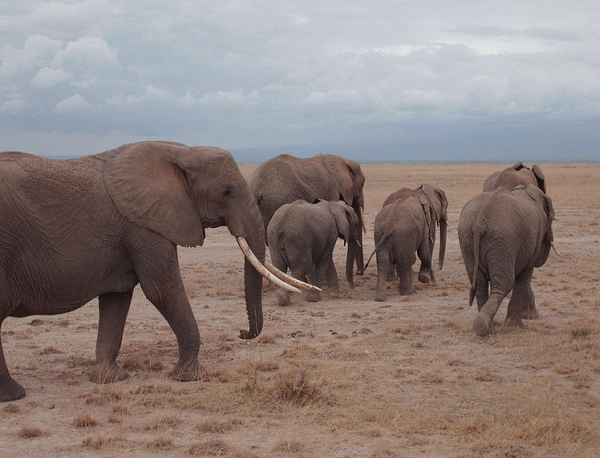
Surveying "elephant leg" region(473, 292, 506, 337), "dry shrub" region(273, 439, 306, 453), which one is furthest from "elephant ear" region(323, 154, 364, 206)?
"dry shrub" region(273, 439, 306, 453)

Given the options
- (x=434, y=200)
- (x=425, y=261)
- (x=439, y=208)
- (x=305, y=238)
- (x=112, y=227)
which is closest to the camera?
(x=112, y=227)

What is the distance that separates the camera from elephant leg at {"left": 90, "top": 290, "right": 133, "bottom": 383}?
8.42 meters

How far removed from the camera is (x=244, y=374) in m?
8.46

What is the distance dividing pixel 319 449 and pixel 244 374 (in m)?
2.24

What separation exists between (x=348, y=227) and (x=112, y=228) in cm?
652

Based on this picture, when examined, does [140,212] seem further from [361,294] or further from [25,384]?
[361,294]

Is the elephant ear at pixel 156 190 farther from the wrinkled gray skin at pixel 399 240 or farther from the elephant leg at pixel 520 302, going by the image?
the wrinkled gray skin at pixel 399 240

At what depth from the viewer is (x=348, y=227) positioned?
545 inches

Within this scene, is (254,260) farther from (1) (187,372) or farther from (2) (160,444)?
(2) (160,444)

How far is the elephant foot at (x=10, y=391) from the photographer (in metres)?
7.54

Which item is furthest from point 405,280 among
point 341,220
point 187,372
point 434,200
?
point 187,372

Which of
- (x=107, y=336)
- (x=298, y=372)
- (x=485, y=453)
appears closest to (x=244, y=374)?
(x=298, y=372)

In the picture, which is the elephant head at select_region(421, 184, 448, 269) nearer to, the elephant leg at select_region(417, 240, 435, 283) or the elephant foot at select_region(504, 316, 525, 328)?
the elephant leg at select_region(417, 240, 435, 283)

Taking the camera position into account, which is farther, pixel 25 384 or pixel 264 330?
pixel 264 330
